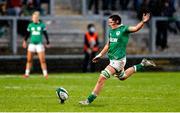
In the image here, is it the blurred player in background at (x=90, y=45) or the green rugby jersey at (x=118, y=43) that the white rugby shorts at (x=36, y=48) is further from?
the green rugby jersey at (x=118, y=43)

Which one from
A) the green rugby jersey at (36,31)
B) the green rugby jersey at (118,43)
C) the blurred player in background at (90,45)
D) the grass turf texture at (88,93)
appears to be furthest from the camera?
the blurred player in background at (90,45)

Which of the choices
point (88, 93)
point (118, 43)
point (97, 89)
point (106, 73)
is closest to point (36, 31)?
point (88, 93)

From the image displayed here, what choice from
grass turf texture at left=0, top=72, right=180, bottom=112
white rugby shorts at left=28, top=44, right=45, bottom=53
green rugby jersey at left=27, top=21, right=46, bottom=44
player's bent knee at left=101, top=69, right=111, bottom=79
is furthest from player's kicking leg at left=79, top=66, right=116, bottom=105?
green rugby jersey at left=27, top=21, right=46, bottom=44

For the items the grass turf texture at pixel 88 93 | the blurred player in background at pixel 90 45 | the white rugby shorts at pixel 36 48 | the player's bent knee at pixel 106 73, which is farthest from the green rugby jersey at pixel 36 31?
the player's bent knee at pixel 106 73

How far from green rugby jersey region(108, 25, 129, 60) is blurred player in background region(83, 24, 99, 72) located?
13597 millimetres

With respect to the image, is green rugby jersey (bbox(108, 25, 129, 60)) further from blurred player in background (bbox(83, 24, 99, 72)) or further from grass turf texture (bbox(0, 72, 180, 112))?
blurred player in background (bbox(83, 24, 99, 72))

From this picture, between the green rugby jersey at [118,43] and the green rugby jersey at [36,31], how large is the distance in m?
9.69

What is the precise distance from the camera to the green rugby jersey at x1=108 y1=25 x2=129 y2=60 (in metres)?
15.6

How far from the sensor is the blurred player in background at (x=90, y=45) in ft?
96.7

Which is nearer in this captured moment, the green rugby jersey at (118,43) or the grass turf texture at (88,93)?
the grass turf texture at (88,93)

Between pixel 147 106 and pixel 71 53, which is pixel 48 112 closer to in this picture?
pixel 147 106

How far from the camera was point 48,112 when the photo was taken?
13.6 metres


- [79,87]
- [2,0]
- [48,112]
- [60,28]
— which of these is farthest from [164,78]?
[48,112]

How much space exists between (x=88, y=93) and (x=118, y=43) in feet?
10.0
